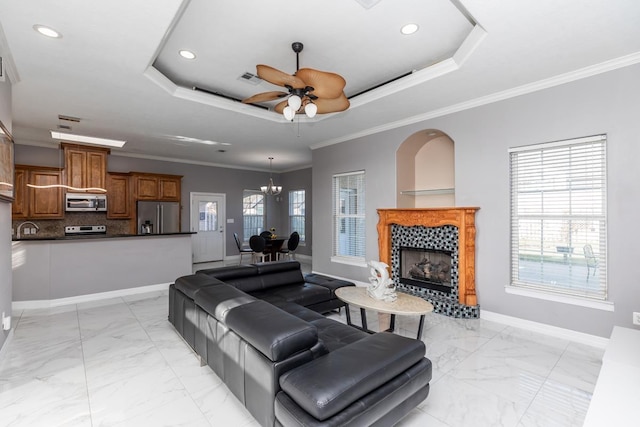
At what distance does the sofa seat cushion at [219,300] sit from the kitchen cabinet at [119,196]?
5.30 metres

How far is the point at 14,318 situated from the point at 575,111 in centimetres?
723

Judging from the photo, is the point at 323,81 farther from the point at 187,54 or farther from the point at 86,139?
the point at 86,139

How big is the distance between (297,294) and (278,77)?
243 centimetres

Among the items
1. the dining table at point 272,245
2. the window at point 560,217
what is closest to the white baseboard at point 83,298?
the dining table at point 272,245

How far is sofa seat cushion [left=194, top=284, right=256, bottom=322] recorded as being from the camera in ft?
7.32

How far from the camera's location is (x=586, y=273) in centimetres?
318

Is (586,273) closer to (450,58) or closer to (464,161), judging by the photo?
(464,161)

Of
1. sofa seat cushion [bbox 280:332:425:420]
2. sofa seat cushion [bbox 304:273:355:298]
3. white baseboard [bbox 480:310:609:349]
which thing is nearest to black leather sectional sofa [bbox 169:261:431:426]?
sofa seat cushion [bbox 280:332:425:420]

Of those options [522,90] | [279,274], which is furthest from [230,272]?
[522,90]

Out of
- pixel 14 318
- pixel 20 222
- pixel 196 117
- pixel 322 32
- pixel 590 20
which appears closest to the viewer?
pixel 590 20

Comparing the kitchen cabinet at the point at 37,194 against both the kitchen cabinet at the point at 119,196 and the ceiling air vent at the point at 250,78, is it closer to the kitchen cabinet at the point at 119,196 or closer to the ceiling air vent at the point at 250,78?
the kitchen cabinet at the point at 119,196

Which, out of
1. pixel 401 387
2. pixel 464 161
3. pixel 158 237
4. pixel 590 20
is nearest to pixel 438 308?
pixel 464 161

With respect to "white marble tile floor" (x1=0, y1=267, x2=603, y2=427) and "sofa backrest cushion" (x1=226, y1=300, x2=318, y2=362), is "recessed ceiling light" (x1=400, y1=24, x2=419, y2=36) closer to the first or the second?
"sofa backrest cushion" (x1=226, y1=300, x2=318, y2=362)

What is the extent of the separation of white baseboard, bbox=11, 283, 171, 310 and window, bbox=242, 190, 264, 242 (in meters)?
4.05
